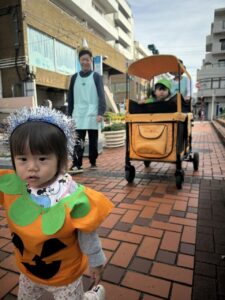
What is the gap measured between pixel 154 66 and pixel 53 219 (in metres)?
3.84

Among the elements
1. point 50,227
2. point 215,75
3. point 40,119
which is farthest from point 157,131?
point 215,75

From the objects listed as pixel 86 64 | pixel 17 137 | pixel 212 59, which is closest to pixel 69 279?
pixel 17 137

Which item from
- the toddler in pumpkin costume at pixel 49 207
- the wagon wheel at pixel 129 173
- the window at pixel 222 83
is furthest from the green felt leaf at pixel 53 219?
the window at pixel 222 83

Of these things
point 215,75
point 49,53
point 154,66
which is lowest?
point 154,66

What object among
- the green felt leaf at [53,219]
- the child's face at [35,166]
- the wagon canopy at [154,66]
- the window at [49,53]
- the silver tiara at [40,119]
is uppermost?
the window at [49,53]

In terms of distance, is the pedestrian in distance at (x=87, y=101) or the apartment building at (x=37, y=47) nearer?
the pedestrian in distance at (x=87, y=101)

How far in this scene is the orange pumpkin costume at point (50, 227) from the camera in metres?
1.08

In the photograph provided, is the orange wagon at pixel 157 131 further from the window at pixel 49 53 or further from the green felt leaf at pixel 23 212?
the window at pixel 49 53

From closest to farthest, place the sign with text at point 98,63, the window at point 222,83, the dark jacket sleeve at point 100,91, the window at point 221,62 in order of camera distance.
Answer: the dark jacket sleeve at point 100,91
the sign with text at point 98,63
the window at point 222,83
the window at point 221,62

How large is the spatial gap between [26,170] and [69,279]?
550 millimetres

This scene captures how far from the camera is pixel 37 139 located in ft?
3.53

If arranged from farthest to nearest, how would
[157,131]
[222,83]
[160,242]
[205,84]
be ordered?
[205,84] → [222,83] → [157,131] → [160,242]

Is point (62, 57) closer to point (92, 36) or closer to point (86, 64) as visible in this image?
point (92, 36)

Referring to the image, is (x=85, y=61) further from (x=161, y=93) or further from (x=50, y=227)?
(x=50, y=227)
